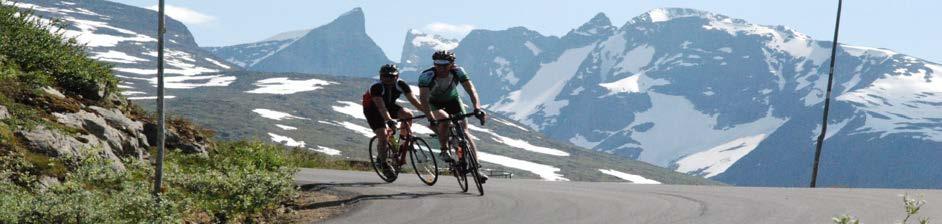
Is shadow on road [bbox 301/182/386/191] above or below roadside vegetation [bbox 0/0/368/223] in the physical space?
below

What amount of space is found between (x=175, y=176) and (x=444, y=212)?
381 cm

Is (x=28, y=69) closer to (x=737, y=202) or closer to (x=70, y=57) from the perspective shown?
(x=70, y=57)

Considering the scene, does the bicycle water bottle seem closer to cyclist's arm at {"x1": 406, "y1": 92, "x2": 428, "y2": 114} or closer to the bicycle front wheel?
cyclist's arm at {"x1": 406, "y1": 92, "x2": 428, "y2": 114}

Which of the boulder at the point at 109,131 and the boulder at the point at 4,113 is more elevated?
the boulder at the point at 4,113

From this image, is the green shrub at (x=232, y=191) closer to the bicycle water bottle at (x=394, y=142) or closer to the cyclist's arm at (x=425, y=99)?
the bicycle water bottle at (x=394, y=142)

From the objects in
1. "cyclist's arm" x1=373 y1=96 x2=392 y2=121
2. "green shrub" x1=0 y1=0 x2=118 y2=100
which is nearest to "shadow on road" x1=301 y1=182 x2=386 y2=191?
"cyclist's arm" x1=373 y1=96 x2=392 y2=121

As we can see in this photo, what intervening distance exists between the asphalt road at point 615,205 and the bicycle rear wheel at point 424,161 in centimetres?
22

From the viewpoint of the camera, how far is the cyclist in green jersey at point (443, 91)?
12820mm

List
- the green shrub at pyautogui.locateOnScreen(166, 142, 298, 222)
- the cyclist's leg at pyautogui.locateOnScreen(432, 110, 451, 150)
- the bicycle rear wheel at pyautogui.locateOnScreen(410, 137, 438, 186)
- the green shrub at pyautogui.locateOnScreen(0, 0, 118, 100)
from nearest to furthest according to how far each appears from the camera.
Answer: the green shrub at pyautogui.locateOnScreen(166, 142, 298, 222) < the cyclist's leg at pyautogui.locateOnScreen(432, 110, 451, 150) < the green shrub at pyautogui.locateOnScreen(0, 0, 118, 100) < the bicycle rear wheel at pyautogui.locateOnScreen(410, 137, 438, 186)

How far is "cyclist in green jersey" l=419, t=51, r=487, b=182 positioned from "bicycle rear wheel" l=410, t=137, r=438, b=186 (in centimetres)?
86

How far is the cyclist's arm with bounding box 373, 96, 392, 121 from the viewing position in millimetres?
13303

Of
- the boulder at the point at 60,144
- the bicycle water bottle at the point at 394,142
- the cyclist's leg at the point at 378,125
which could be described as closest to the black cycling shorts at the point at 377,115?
the cyclist's leg at the point at 378,125

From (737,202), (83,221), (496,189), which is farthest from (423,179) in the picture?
(83,221)

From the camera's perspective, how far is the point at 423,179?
49.2 ft
